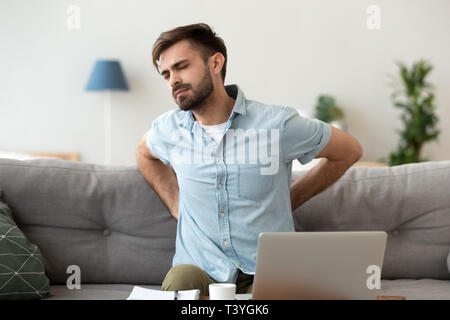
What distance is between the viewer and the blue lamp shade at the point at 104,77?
443 centimetres

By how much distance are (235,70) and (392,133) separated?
1.49 m

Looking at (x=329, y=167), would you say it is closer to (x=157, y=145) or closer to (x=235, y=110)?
(x=235, y=110)

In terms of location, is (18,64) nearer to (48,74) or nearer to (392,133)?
(48,74)

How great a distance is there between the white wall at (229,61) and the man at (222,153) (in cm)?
288

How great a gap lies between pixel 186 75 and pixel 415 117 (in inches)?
133

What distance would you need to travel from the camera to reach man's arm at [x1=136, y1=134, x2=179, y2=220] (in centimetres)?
193

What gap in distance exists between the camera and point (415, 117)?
4.68m

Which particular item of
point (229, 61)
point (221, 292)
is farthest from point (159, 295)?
point (229, 61)

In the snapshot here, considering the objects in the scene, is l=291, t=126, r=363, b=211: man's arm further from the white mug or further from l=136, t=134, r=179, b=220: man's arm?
the white mug

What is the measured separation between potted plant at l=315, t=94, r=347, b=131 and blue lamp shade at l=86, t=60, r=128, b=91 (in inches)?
64.8

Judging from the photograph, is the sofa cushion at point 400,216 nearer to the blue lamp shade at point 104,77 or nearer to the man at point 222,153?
the man at point 222,153

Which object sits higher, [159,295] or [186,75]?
[186,75]

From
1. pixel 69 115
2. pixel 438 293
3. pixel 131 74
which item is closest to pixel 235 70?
pixel 131 74

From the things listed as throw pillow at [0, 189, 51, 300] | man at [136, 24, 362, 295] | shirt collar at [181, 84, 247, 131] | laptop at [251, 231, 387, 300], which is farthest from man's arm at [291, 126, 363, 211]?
throw pillow at [0, 189, 51, 300]
